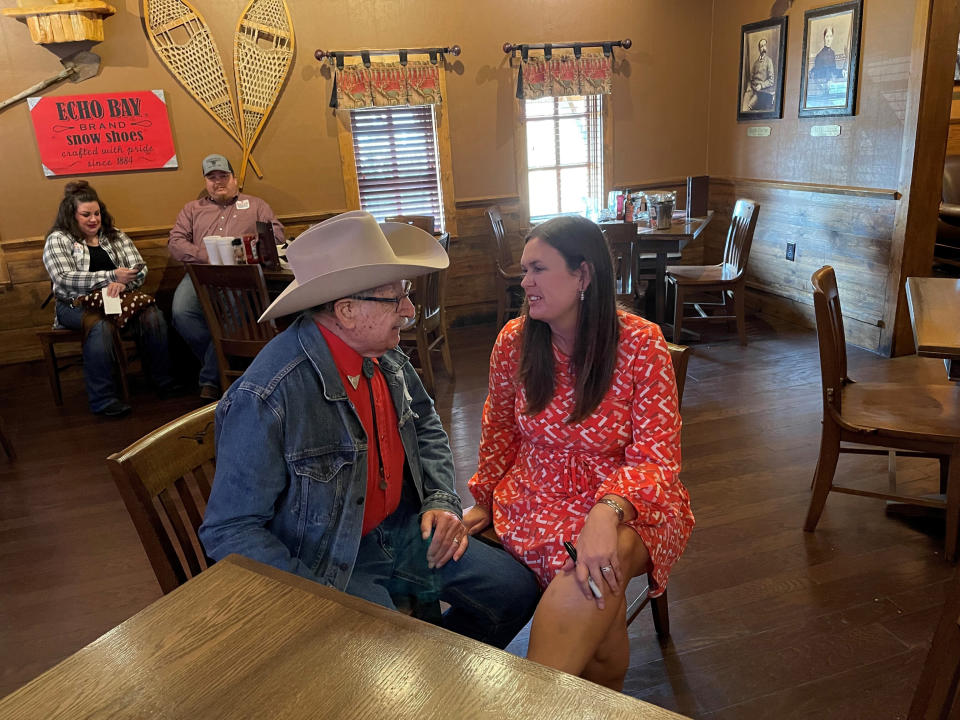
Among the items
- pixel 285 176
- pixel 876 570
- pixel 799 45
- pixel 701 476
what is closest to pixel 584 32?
pixel 799 45

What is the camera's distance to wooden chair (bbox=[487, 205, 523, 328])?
16.4ft

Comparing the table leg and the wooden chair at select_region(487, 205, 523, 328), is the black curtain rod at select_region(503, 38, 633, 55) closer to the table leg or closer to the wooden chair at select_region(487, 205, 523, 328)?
the wooden chair at select_region(487, 205, 523, 328)

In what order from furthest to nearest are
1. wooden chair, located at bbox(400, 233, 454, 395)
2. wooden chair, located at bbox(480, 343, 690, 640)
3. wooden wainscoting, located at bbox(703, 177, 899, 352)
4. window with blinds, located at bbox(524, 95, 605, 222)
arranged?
1. window with blinds, located at bbox(524, 95, 605, 222)
2. wooden wainscoting, located at bbox(703, 177, 899, 352)
3. wooden chair, located at bbox(400, 233, 454, 395)
4. wooden chair, located at bbox(480, 343, 690, 640)

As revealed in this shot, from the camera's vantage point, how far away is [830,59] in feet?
14.6

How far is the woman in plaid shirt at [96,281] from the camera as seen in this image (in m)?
4.14

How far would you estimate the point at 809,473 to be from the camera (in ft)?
9.74

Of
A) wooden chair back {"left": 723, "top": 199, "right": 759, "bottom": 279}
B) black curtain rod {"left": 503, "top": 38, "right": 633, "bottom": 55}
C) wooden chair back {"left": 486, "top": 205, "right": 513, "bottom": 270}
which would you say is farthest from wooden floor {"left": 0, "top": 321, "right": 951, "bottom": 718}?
black curtain rod {"left": 503, "top": 38, "right": 633, "bottom": 55}

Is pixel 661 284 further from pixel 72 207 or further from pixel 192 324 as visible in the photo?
pixel 72 207

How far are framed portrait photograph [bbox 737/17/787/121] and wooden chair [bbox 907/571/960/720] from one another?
15.7 ft

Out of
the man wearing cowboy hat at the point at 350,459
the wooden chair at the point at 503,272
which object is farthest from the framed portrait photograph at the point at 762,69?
the man wearing cowboy hat at the point at 350,459

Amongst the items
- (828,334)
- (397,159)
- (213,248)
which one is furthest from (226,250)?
(828,334)

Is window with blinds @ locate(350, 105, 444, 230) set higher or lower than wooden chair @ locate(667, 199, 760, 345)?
higher

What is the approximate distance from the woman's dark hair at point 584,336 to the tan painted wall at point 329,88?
12.4ft

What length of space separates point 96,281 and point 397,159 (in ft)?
7.24
